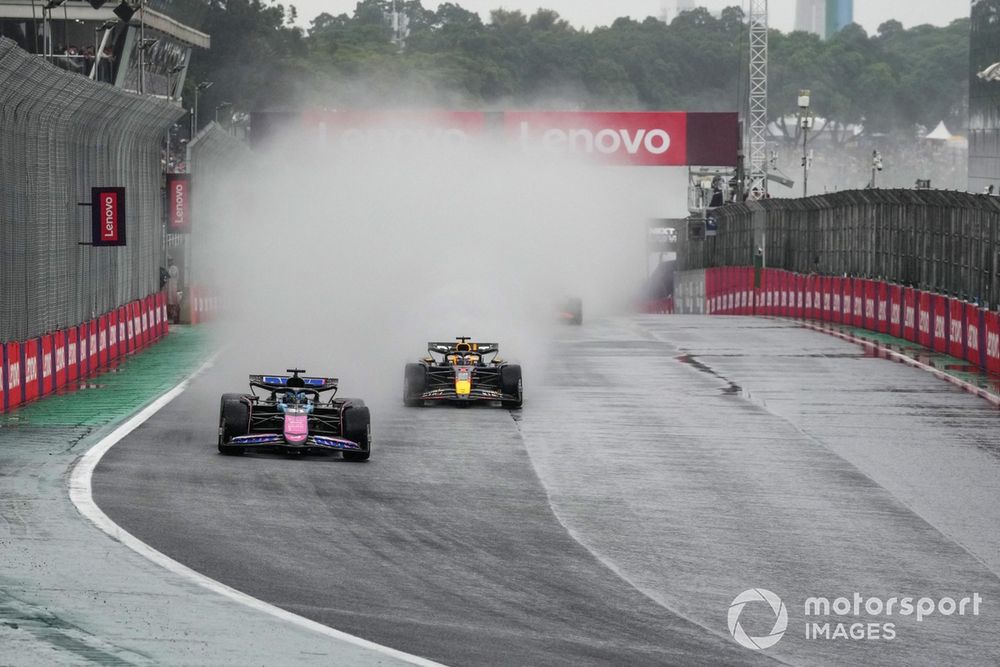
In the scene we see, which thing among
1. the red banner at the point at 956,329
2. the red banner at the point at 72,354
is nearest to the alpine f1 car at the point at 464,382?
the red banner at the point at 72,354

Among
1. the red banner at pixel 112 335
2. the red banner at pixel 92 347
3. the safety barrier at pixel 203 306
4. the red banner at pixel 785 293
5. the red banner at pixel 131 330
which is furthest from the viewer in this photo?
the red banner at pixel 785 293

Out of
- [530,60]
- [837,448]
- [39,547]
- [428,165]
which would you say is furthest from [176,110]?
[530,60]

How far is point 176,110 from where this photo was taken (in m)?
38.9

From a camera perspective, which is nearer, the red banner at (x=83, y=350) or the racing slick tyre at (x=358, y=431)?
the racing slick tyre at (x=358, y=431)

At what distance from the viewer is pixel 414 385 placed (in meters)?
24.3

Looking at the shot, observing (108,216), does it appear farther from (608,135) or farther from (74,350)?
(608,135)

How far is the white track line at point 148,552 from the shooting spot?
35.1 ft

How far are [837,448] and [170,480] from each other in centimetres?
798

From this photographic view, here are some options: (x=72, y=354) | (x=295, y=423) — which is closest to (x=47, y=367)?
(x=72, y=354)

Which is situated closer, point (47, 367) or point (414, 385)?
point (414, 385)

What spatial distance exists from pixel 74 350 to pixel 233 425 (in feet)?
32.8

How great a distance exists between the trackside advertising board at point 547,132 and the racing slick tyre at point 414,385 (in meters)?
51.5

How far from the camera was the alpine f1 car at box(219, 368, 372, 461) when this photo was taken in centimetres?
1905

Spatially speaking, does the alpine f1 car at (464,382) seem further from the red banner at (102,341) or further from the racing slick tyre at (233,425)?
the red banner at (102,341)
